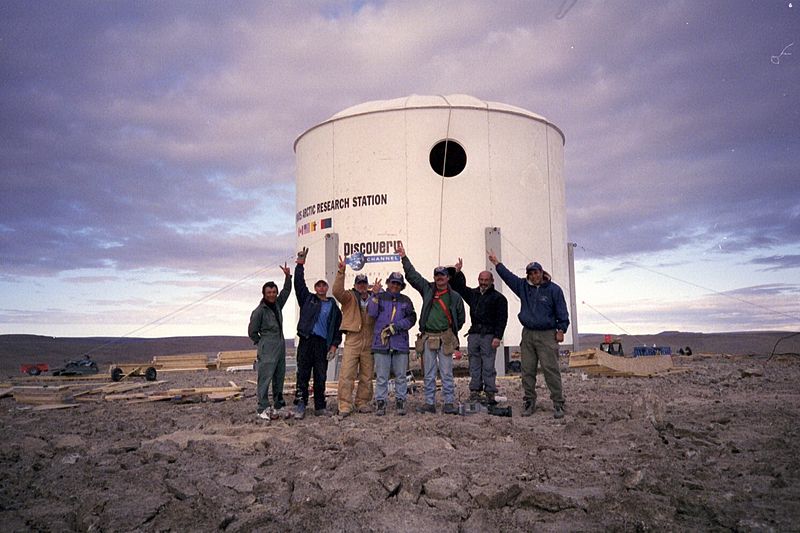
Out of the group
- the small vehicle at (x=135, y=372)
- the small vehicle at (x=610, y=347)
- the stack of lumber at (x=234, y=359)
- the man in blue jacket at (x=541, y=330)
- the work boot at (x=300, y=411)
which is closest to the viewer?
the man in blue jacket at (x=541, y=330)

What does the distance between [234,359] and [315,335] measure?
12.4 metres

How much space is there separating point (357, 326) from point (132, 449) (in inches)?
112

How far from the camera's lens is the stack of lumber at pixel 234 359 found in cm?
1828

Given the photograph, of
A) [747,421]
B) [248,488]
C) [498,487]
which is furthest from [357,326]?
[747,421]

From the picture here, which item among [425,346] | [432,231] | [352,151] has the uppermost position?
[352,151]

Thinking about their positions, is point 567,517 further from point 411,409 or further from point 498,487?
point 411,409

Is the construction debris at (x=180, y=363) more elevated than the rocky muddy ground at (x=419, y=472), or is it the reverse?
the construction debris at (x=180, y=363)

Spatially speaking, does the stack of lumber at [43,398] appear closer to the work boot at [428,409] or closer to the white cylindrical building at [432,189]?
the white cylindrical building at [432,189]

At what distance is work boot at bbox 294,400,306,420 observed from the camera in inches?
265

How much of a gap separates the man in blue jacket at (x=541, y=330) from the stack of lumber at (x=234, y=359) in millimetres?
12771

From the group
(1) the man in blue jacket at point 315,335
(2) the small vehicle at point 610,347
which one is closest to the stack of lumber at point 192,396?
(1) the man in blue jacket at point 315,335

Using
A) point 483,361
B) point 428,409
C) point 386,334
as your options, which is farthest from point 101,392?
point 483,361

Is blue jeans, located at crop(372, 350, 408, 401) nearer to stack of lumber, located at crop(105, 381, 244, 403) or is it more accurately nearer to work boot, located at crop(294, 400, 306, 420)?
work boot, located at crop(294, 400, 306, 420)

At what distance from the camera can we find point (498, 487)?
365 cm
